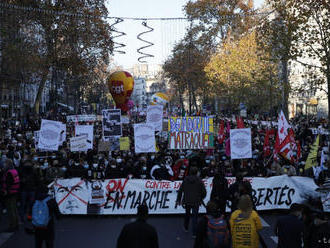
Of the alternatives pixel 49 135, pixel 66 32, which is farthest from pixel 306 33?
pixel 66 32

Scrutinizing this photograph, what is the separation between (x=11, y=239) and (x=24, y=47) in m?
24.1

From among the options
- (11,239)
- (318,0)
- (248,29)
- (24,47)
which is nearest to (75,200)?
(11,239)

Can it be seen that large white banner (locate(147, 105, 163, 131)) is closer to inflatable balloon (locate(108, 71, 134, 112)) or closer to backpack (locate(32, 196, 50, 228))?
backpack (locate(32, 196, 50, 228))

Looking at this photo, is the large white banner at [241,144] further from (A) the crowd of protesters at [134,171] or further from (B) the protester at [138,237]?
(B) the protester at [138,237]

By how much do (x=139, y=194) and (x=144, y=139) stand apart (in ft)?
13.5

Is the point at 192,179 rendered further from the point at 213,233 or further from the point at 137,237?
the point at 137,237

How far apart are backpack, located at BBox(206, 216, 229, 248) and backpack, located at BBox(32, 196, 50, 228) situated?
2.64 metres

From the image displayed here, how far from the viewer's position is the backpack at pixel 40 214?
748 cm

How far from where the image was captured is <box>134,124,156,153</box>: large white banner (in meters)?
16.2

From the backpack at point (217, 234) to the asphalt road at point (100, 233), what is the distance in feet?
9.97

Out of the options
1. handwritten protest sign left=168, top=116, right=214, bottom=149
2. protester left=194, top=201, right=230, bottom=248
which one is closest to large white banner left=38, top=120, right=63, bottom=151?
handwritten protest sign left=168, top=116, right=214, bottom=149

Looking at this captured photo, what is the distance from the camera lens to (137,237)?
5.39m

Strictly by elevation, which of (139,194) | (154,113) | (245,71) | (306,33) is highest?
(245,71)

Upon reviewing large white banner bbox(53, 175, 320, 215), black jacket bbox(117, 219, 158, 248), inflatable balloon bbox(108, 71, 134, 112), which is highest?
inflatable balloon bbox(108, 71, 134, 112)
